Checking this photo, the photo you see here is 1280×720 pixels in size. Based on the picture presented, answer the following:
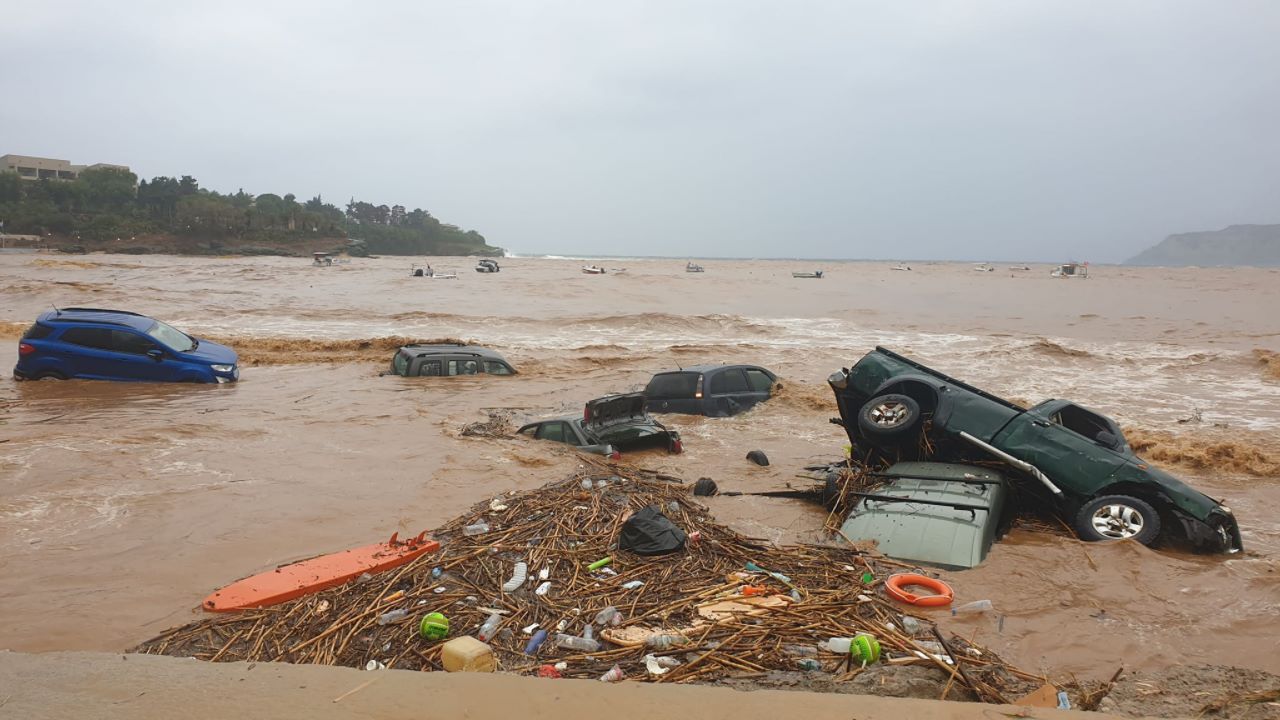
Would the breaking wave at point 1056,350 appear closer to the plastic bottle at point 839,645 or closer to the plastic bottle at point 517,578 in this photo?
the plastic bottle at point 839,645

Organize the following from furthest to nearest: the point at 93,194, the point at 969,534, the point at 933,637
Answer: the point at 93,194 → the point at 969,534 → the point at 933,637

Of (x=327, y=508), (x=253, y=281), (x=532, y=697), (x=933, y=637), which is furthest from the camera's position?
(x=253, y=281)

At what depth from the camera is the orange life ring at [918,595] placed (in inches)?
199

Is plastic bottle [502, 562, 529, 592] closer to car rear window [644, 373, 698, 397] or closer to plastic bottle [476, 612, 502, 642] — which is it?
plastic bottle [476, 612, 502, 642]

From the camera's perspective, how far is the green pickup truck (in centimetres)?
677

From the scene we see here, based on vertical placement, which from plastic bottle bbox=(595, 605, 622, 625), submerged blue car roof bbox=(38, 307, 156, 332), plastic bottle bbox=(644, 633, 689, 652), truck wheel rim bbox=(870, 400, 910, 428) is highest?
submerged blue car roof bbox=(38, 307, 156, 332)

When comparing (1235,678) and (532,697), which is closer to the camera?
(532,697)

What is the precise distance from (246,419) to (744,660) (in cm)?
1069

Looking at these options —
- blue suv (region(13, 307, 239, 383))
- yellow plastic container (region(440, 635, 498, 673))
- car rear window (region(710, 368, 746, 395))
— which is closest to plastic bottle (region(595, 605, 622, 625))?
yellow plastic container (region(440, 635, 498, 673))

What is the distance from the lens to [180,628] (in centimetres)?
492

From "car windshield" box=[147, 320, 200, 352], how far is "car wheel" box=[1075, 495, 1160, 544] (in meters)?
15.8

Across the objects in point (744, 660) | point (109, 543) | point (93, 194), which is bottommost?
point (109, 543)

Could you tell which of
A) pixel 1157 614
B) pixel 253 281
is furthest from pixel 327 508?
pixel 253 281

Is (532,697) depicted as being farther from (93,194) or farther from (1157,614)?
(93,194)
